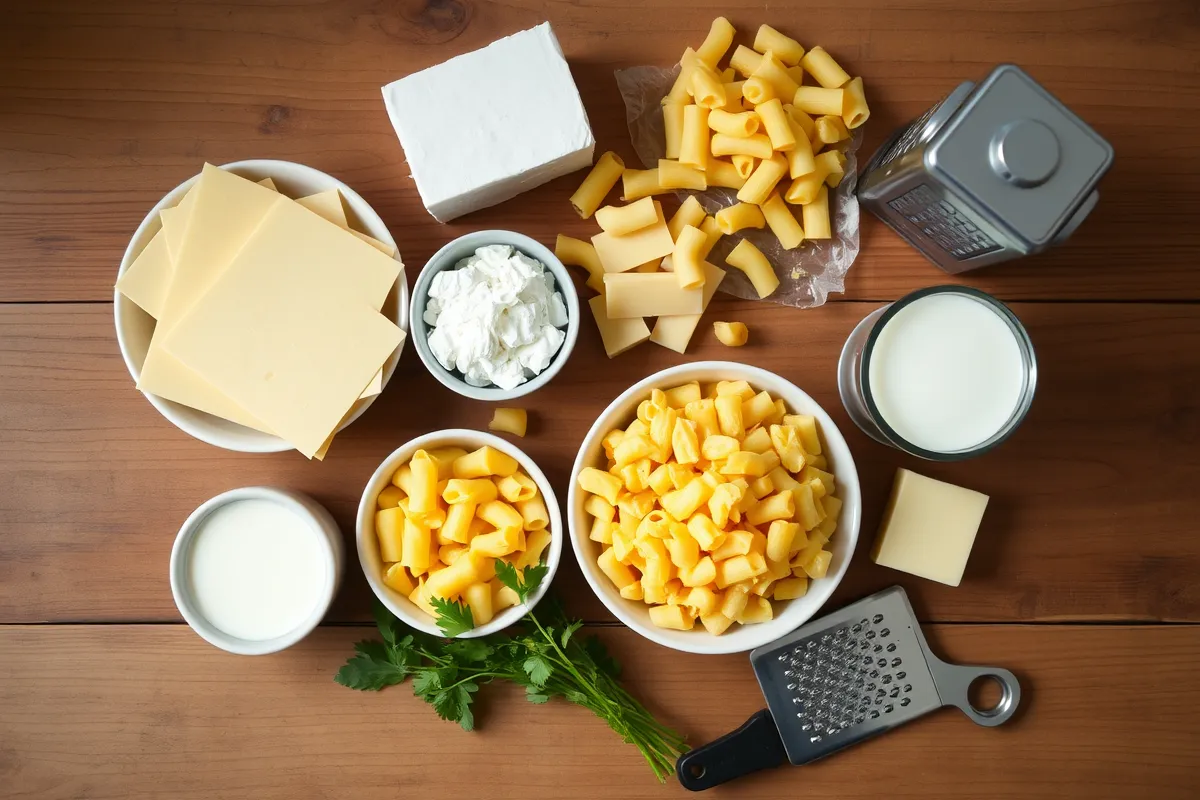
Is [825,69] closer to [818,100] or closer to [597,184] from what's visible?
[818,100]

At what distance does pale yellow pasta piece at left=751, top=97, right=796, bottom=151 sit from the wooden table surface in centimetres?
18

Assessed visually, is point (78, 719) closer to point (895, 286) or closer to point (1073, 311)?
point (895, 286)

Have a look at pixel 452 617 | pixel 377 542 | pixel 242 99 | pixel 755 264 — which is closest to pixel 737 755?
pixel 452 617

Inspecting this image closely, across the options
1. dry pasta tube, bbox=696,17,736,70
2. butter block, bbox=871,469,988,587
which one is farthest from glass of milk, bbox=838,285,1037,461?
dry pasta tube, bbox=696,17,736,70

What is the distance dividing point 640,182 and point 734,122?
0.47 feet

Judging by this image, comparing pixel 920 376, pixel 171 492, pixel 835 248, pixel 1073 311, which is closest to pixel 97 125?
pixel 171 492

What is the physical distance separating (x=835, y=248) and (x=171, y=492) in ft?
3.23

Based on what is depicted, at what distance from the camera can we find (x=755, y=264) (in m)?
1.11

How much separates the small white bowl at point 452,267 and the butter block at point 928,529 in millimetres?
485

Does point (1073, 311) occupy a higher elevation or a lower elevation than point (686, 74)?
lower

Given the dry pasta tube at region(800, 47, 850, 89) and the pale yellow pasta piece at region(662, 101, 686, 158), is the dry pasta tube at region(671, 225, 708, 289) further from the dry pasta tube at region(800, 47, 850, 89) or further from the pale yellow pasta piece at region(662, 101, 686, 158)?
the dry pasta tube at region(800, 47, 850, 89)

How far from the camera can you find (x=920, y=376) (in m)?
1.00

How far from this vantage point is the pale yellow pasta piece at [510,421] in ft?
3.64

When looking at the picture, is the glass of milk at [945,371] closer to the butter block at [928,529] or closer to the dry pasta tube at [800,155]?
the butter block at [928,529]
